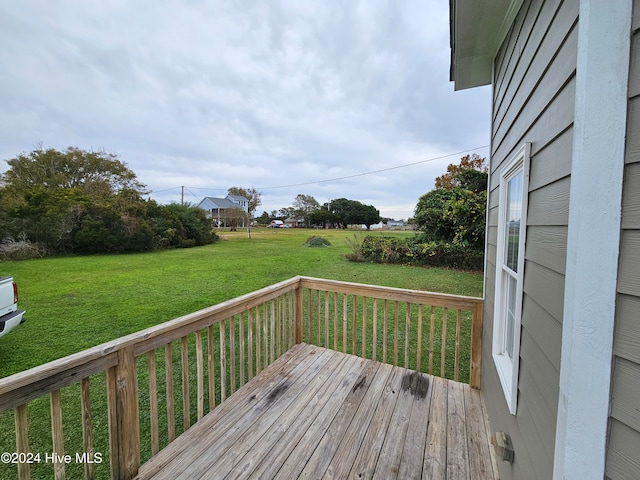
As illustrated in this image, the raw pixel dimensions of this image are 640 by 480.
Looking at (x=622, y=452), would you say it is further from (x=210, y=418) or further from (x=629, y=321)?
(x=210, y=418)

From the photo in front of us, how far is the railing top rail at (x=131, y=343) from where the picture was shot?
1.09 metres

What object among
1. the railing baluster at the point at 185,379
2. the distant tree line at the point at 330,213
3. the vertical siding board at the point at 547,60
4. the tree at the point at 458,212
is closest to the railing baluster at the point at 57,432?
the railing baluster at the point at 185,379

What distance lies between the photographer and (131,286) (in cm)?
612

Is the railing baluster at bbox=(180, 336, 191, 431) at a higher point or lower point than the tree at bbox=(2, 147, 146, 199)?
lower

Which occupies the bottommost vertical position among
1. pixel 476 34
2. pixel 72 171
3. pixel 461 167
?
pixel 476 34

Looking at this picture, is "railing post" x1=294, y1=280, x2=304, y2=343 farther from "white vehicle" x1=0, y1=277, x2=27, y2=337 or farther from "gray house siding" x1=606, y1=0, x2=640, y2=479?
"white vehicle" x1=0, y1=277, x2=27, y2=337

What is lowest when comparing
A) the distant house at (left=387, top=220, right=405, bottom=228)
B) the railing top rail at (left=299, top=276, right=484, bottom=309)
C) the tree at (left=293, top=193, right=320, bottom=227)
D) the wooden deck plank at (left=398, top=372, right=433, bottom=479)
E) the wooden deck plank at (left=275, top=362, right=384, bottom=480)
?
the wooden deck plank at (left=398, top=372, right=433, bottom=479)

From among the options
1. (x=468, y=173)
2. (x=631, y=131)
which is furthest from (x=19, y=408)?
(x=468, y=173)

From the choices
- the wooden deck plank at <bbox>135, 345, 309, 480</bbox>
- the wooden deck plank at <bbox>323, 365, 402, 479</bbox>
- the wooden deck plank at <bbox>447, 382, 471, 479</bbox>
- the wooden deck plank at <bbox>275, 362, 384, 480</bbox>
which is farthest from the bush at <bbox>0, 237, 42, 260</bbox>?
the wooden deck plank at <bbox>447, 382, 471, 479</bbox>

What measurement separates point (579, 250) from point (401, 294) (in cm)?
217

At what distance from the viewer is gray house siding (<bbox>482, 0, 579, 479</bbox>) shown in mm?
832

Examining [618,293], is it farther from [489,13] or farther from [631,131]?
[489,13]

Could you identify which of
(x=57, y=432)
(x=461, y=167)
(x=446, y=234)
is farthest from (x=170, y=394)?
(x=461, y=167)

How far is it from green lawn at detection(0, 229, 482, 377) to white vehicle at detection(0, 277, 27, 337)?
44 centimetres
